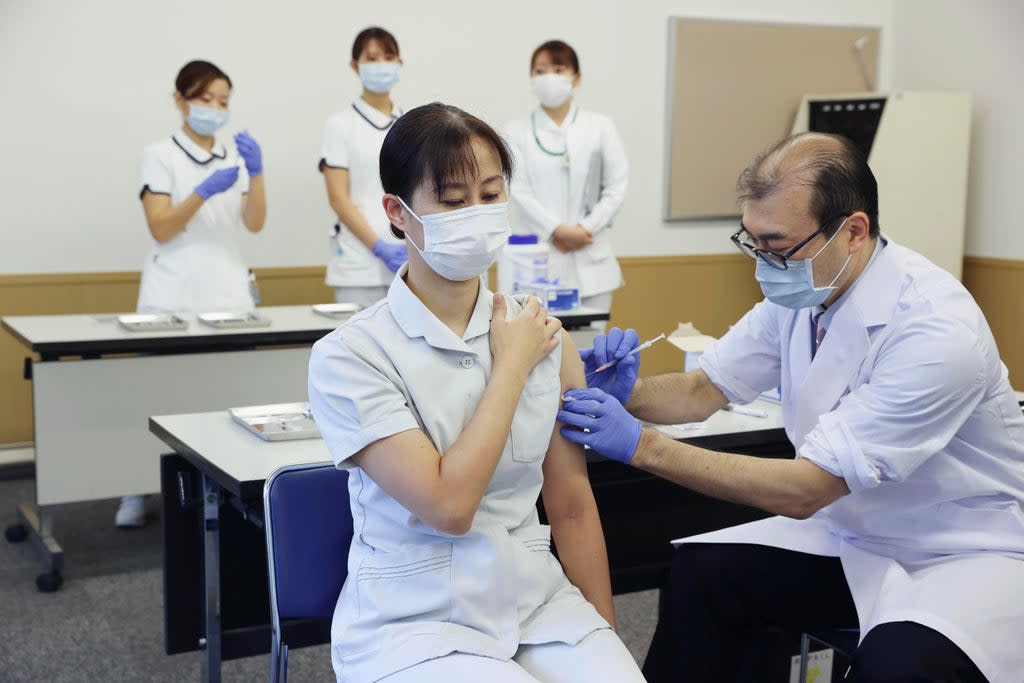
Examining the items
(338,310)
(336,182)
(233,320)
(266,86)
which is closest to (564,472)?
(233,320)

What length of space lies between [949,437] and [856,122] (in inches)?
155

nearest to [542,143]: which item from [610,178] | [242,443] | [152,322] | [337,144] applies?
[610,178]

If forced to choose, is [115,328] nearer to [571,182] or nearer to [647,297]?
[571,182]

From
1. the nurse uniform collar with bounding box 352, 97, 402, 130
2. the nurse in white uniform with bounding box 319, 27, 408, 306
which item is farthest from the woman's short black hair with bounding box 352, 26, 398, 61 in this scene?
the nurse uniform collar with bounding box 352, 97, 402, 130

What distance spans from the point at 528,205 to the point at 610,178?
0.34m

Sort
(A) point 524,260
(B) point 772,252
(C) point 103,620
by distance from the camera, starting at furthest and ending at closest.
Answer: (A) point 524,260 → (C) point 103,620 → (B) point 772,252

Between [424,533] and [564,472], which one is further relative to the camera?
[564,472]

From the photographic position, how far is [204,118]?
3410 mm

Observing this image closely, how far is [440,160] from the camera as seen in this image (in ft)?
4.72

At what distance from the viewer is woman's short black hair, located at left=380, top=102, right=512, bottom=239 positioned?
1.43 m

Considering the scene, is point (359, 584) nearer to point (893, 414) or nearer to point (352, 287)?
point (893, 414)

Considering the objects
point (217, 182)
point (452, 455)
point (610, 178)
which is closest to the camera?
point (452, 455)

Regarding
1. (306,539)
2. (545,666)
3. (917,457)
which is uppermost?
(917,457)

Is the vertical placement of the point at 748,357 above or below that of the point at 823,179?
below
